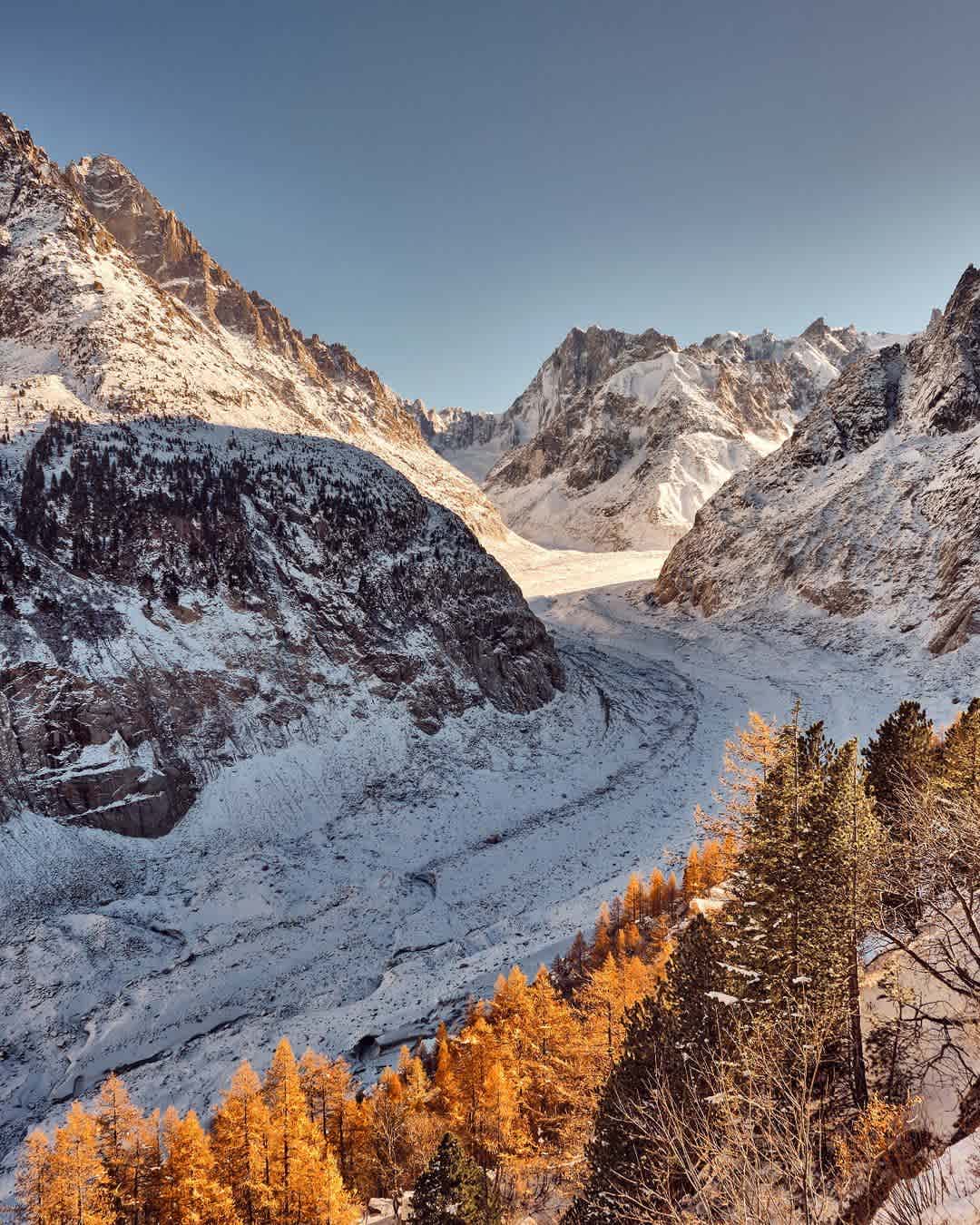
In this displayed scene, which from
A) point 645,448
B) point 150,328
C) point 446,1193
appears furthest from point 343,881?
point 645,448

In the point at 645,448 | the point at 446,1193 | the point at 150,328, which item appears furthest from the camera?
the point at 645,448

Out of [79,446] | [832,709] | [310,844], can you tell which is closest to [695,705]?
[832,709]

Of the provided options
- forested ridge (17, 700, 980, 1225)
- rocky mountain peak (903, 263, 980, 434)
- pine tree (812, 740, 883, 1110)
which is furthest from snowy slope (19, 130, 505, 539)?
rocky mountain peak (903, 263, 980, 434)

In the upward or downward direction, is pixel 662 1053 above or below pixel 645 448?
below

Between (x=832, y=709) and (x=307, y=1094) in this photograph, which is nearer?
(x=307, y=1094)

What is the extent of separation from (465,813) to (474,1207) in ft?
95.6

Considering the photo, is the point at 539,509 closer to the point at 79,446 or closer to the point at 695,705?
the point at 695,705

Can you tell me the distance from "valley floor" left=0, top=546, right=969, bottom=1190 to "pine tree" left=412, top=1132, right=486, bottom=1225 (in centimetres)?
Answer: 1378

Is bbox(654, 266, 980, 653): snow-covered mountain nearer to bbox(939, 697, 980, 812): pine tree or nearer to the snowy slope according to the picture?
bbox(939, 697, 980, 812): pine tree

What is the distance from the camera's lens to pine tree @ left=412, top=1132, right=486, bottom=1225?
40.9 ft

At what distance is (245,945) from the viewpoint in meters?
30.0

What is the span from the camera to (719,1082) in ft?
37.0

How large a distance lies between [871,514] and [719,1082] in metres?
73.2

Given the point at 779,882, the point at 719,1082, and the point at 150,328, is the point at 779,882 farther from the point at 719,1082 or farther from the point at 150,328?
the point at 150,328
